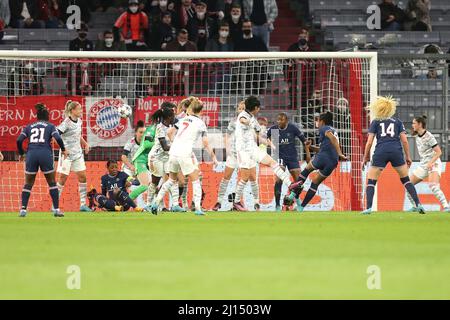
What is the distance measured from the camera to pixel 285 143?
25.4 m

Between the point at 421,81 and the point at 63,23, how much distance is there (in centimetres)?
1034

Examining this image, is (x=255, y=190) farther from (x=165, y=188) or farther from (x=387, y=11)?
(x=387, y=11)

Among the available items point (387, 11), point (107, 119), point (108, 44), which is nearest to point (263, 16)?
point (387, 11)

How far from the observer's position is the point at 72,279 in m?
10.3

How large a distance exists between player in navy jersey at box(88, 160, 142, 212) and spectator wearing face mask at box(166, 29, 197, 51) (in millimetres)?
5838

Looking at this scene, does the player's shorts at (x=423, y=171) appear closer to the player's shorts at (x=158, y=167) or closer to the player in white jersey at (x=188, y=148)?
the player's shorts at (x=158, y=167)

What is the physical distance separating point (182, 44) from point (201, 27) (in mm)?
1565

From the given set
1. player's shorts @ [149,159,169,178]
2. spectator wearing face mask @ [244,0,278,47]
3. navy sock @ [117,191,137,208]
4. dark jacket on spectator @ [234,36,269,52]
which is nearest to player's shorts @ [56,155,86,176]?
navy sock @ [117,191,137,208]

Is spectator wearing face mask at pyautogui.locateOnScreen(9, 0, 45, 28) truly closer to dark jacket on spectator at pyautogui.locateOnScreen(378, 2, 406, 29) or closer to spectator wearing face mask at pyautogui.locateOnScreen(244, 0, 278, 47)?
spectator wearing face mask at pyautogui.locateOnScreen(244, 0, 278, 47)

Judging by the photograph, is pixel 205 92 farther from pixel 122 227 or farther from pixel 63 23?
pixel 122 227

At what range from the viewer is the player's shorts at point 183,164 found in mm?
21078

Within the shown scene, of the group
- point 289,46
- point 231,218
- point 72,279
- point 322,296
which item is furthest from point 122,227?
point 289,46

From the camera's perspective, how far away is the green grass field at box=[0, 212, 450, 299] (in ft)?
32.7

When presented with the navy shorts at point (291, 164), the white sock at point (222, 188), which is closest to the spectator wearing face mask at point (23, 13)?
the white sock at point (222, 188)
